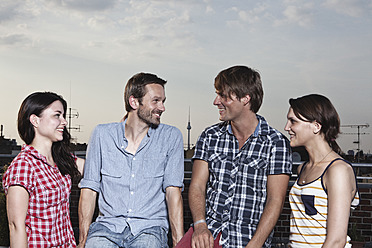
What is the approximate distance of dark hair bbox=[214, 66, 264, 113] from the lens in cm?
282

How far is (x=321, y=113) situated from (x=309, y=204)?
465mm

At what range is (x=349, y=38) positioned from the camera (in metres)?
7.78

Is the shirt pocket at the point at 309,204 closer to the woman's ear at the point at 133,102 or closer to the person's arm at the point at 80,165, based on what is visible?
the woman's ear at the point at 133,102

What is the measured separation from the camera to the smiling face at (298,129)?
99.2 inches

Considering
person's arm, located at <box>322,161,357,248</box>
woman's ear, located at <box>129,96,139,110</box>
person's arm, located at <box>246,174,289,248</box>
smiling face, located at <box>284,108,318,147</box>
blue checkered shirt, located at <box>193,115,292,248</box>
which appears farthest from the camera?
woman's ear, located at <box>129,96,139,110</box>

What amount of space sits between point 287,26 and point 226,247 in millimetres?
4661

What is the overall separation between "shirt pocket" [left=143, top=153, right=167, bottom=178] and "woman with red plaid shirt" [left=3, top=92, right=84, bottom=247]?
0.45 metres

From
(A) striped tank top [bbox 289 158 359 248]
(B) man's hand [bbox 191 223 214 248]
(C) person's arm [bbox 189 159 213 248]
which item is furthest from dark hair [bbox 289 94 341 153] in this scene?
(B) man's hand [bbox 191 223 214 248]

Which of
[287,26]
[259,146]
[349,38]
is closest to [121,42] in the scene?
[287,26]

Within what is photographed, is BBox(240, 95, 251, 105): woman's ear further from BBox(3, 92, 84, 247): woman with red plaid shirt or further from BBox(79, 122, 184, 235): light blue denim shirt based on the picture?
BBox(3, 92, 84, 247): woman with red plaid shirt

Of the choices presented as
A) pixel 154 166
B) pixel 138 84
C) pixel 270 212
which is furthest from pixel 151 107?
pixel 270 212

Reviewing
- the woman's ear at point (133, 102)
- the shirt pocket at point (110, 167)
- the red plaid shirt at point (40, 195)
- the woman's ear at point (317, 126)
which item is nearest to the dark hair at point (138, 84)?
the woman's ear at point (133, 102)

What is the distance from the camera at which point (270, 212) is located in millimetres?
2666

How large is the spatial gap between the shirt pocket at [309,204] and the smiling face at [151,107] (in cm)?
103
